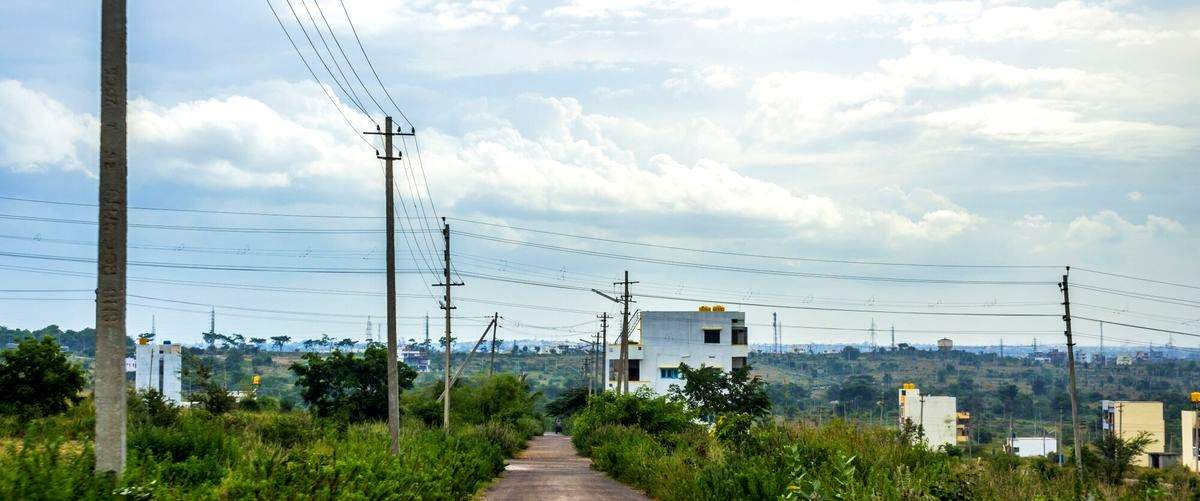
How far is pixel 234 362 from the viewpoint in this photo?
17262cm

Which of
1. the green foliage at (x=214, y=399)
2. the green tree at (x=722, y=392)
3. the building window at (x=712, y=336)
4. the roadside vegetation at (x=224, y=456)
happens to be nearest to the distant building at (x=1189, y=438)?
the building window at (x=712, y=336)

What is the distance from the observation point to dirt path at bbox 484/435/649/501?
26.5 metres

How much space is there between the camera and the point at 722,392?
7894 centimetres

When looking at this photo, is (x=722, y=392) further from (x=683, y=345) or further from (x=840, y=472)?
(x=840, y=472)

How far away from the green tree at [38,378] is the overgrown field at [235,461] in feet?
2.31

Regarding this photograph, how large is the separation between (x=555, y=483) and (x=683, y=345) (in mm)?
74120

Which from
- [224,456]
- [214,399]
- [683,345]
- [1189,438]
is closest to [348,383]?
[214,399]

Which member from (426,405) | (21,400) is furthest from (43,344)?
(426,405)

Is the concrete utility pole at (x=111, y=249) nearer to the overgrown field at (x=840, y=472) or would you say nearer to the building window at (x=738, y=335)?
the overgrown field at (x=840, y=472)

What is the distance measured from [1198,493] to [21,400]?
97.6ft

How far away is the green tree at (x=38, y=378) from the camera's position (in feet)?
99.7

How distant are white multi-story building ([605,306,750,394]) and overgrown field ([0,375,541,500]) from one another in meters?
60.9

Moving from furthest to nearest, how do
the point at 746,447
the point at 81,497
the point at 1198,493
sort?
the point at 746,447, the point at 1198,493, the point at 81,497

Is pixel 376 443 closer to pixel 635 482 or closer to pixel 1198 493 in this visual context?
pixel 635 482
